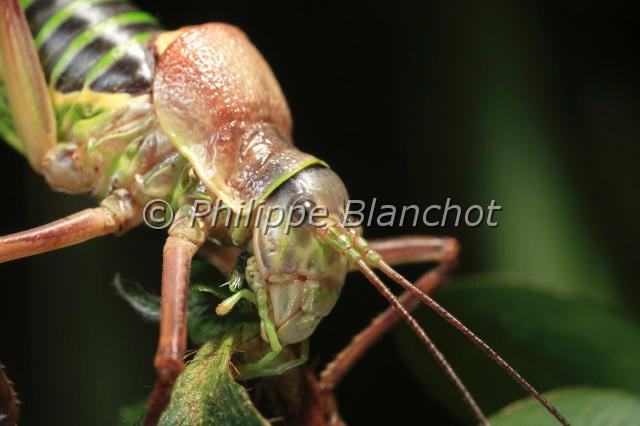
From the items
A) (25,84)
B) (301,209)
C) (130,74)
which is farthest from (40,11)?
(301,209)

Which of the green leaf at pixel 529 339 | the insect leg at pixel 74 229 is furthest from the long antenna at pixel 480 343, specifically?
the insect leg at pixel 74 229

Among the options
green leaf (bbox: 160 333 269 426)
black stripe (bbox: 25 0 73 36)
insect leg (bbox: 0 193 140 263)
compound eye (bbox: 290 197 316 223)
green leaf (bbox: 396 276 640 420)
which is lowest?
green leaf (bbox: 396 276 640 420)

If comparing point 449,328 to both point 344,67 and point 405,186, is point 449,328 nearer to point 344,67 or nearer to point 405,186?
point 405,186

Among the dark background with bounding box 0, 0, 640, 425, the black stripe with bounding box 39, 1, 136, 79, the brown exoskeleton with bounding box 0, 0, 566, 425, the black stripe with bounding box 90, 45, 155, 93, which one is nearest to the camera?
the brown exoskeleton with bounding box 0, 0, 566, 425

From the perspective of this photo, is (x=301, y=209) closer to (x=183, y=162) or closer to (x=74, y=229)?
(x=183, y=162)

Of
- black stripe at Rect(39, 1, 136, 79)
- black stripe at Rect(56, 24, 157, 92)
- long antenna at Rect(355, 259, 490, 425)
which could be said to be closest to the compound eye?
long antenna at Rect(355, 259, 490, 425)

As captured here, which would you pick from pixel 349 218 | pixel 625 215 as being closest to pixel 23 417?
pixel 349 218

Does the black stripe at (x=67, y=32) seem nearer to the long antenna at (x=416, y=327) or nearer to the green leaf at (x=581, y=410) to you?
the long antenna at (x=416, y=327)

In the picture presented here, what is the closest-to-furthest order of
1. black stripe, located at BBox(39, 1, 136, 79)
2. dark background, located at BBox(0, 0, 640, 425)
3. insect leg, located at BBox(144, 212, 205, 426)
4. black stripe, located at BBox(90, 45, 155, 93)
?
insect leg, located at BBox(144, 212, 205, 426)
black stripe, located at BBox(90, 45, 155, 93)
black stripe, located at BBox(39, 1, 136, 79)
dark background, located at BBox(0, 0, 640, 425)

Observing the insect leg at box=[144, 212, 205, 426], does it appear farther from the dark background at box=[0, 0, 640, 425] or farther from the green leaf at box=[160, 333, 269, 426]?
the dark background at box=[0, 0, 640, 425]
